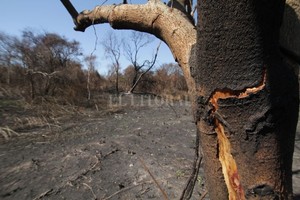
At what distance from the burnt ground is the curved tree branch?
70 centimetres

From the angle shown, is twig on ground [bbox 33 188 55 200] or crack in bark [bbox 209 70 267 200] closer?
crack in bark [bbox 209 70 267 200]

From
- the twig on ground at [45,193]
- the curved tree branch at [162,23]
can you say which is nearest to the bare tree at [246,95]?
the curved tree branch at [162,23]

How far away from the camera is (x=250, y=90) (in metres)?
0.66

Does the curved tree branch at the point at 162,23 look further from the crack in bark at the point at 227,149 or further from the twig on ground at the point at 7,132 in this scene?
the twig on ground at the point at 7,132

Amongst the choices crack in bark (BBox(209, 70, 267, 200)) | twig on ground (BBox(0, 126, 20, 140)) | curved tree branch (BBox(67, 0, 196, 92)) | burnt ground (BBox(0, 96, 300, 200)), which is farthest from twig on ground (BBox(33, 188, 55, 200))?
twig on ground (BBox(0, 126, 20, 140))

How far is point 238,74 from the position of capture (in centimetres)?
66

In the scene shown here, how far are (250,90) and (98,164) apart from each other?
9.46 feet

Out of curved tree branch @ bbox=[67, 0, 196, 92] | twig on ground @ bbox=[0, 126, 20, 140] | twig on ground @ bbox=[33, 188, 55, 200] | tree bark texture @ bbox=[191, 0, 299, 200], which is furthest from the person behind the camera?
twig on ground @ bbox=[0, 126, 20, 140]

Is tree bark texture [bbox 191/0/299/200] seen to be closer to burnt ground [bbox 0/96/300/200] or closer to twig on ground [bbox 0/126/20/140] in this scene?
burnt ground [bbox 0/96/300/200]

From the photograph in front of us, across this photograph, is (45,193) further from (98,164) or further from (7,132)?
(7,132)

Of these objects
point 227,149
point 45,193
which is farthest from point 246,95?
point 45,193

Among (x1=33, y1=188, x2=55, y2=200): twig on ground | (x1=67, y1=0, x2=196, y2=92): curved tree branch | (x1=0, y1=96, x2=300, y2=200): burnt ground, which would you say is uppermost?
(x1=67, y1=0, x2=196, y2=92): curved tree branch

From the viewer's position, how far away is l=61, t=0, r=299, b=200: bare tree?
0.61 m

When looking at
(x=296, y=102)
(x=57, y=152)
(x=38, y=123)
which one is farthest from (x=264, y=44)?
(x=38, y=123)
